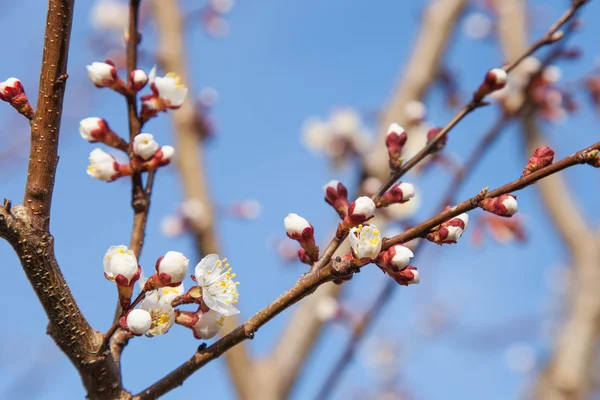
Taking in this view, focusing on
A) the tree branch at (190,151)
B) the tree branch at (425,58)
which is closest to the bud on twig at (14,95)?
the tree branch at (190,151)

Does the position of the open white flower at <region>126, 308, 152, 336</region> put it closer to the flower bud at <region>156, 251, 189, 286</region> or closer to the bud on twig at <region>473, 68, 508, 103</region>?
the flower bud at <region>156, 251, 189, 286</region>

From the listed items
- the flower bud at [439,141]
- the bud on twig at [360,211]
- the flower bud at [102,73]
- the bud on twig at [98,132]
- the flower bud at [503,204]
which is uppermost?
the flower bud at [102,73]

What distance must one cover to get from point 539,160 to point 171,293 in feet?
2.17

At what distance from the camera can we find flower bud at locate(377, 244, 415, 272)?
980 millimetres

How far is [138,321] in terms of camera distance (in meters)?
0.96

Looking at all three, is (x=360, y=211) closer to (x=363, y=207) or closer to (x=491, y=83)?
(x=363, y=207)

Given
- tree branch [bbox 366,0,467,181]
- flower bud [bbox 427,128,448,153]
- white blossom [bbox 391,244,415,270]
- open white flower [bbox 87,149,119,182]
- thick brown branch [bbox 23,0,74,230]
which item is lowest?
white blossom [bbox 391,244,415,270]

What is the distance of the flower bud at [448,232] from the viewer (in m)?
1.00

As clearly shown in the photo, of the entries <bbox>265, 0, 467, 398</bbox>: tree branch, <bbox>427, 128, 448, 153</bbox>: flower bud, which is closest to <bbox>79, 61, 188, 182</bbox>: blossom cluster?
<bbox>427, 128, 448, 153</bbox>: flower bud

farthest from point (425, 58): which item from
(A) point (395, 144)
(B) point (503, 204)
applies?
(B) point (503, 204)

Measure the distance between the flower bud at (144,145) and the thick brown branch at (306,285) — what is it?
17.7 inches

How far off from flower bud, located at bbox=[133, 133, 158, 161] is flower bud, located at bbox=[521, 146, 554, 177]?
2.35 ft

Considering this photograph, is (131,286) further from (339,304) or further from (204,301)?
(339,304)

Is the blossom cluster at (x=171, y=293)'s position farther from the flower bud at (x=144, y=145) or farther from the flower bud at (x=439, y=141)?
the flower bud at (x=439, y=141)
